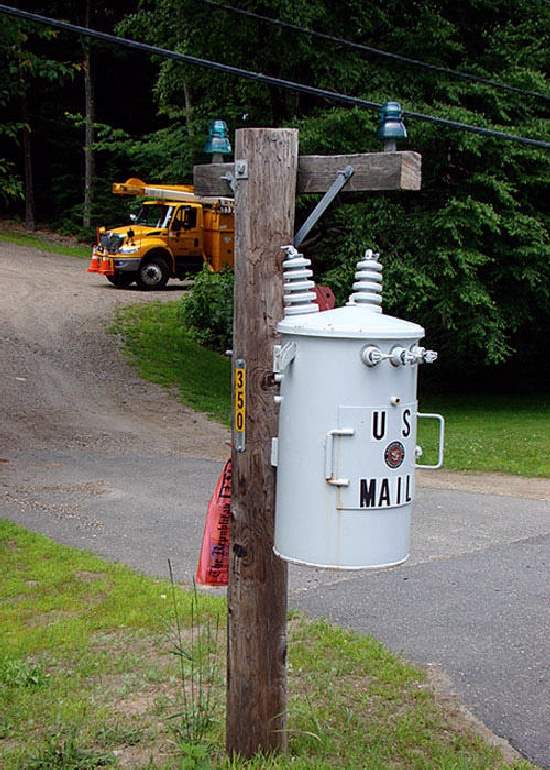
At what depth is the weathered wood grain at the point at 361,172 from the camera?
13.6ft

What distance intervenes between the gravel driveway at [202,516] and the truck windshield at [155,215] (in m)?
6.71

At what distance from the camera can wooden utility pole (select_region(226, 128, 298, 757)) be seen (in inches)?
167

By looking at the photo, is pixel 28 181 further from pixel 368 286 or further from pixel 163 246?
pixel 368 286

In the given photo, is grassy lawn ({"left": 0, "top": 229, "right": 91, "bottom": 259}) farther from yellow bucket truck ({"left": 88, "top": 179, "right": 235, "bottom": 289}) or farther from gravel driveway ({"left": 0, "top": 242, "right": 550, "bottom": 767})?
gravel driveway ({"left": 0, "top": 242, "right": 550, "bottom": 767})

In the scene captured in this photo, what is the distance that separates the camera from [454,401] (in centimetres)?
2041

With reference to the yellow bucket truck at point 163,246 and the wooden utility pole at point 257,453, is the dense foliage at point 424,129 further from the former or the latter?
the wooden utility pole at point 257,453

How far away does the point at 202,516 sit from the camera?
A: 9.68 metres

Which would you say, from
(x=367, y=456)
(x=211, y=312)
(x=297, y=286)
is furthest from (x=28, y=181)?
(x=367, y=456)

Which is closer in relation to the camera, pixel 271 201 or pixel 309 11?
pixel 271 201

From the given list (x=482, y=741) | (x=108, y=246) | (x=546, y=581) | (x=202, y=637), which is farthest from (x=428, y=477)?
(x=108, y=246)

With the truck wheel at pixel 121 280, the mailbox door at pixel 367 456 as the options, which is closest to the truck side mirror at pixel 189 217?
the truck wheel at pixel 121 280

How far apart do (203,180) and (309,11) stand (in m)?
11.0

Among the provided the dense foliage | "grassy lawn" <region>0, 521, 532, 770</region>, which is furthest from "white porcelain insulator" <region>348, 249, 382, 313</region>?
the dense foliage

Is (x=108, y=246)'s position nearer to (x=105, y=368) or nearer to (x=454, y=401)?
(x=105, y=368)
